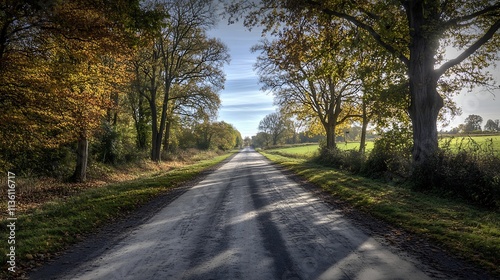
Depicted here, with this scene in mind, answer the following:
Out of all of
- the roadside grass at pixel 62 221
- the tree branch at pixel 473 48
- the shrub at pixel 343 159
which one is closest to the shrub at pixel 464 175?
the tree branch at pixel 473 48

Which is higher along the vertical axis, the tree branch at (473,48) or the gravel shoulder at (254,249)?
the tree branch at (473,48)

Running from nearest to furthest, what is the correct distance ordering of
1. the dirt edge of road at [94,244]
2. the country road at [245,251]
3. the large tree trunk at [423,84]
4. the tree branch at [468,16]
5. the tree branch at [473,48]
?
the country road at [245,251] < the dirt edge of road at [94,244] < the tree branch at [468,16] < the tree branch at [473,48] < the large tree trunk at [423,84]

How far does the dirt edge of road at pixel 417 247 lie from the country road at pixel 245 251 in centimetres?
22

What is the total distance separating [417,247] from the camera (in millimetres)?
5297

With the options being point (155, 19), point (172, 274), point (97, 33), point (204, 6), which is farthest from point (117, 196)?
point (204, 6)

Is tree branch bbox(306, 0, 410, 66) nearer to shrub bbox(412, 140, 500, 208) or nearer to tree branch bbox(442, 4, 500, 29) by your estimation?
tree branch bbox(442, 4, 500, 29)

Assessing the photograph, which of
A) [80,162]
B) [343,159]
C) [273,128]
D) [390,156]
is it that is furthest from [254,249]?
[273,128]

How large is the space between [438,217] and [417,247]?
2.38 m

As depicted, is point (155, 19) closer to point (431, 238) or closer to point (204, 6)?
point (431, 238)

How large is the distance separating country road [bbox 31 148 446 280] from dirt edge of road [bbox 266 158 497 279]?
8.8 inches

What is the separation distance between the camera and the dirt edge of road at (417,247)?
13.9ft

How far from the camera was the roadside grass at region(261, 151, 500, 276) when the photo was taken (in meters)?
5.03

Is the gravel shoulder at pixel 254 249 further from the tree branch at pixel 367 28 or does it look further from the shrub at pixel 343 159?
the shrub at pixel 343 159

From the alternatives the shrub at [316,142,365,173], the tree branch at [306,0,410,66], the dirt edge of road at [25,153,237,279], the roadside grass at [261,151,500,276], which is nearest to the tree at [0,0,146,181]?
the dirt edge of road at [25,153,237,279]
